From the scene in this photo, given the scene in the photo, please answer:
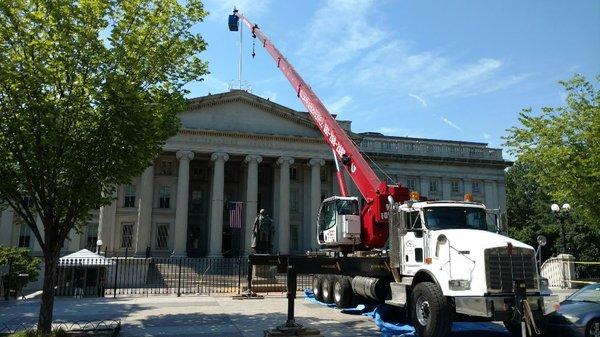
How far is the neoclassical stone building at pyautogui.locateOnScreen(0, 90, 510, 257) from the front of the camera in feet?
144

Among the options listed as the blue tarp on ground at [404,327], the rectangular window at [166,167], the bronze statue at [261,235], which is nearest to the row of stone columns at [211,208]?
the rectangular window at [166,167]

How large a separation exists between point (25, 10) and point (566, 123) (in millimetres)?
23385

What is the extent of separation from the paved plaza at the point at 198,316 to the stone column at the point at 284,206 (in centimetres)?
2278

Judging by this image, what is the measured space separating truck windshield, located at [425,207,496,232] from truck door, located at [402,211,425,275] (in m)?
0.30

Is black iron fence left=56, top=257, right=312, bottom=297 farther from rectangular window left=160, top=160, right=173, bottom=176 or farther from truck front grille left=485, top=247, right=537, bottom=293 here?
truck front grille left=485, top=247, right=537, bottom=293

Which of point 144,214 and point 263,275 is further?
point 144,214

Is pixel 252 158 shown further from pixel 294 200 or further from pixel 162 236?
pixel 162 236

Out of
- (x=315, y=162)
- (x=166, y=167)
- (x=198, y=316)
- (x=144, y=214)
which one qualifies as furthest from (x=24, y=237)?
(x=198, y=316)

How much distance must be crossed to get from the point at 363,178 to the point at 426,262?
18.0 feet

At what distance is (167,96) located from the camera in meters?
14.4

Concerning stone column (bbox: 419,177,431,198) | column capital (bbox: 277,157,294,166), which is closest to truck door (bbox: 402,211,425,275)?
column capital (bbox: 277,157,294,166)

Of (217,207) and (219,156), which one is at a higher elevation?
(219,156)

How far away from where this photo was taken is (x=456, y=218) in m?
12.6

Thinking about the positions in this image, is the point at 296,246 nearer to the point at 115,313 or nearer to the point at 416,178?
the point at 416,178
